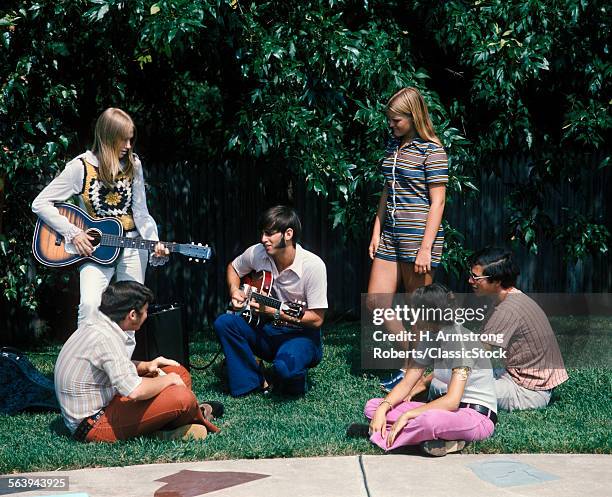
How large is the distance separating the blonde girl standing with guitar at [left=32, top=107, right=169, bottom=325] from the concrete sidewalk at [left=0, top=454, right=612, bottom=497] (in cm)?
169

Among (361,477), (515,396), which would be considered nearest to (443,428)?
(361,477)

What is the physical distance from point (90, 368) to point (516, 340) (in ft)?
8.41

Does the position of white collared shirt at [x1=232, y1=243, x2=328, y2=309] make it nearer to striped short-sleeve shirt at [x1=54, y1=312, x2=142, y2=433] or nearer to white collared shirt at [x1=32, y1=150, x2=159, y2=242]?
white collared shirt at [x1=32, y1=150, x2=159, y2=242]

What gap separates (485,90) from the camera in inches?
312

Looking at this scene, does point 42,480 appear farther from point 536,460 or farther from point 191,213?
point 191,213

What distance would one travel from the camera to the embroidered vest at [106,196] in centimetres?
653

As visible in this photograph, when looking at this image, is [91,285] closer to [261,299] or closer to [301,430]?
[261,299]

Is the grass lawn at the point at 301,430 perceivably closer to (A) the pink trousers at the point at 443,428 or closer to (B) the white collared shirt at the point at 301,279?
(A) the pink trousers at the point at 443,428

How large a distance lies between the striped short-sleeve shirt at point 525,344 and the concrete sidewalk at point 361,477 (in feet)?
3.45

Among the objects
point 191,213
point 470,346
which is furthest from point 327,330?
point 470,346

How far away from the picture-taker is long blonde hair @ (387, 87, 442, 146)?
6.52 meters

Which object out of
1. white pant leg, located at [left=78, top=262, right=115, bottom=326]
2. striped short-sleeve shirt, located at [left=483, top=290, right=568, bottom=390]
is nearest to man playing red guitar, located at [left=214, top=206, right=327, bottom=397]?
white pant leg, located at [left=78, top=262, right=115, bottom=326]

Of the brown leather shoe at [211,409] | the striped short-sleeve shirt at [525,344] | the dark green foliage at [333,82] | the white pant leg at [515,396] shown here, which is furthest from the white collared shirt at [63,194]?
the white pant leg at [515,396]

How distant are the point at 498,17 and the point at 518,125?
2.89 feet
